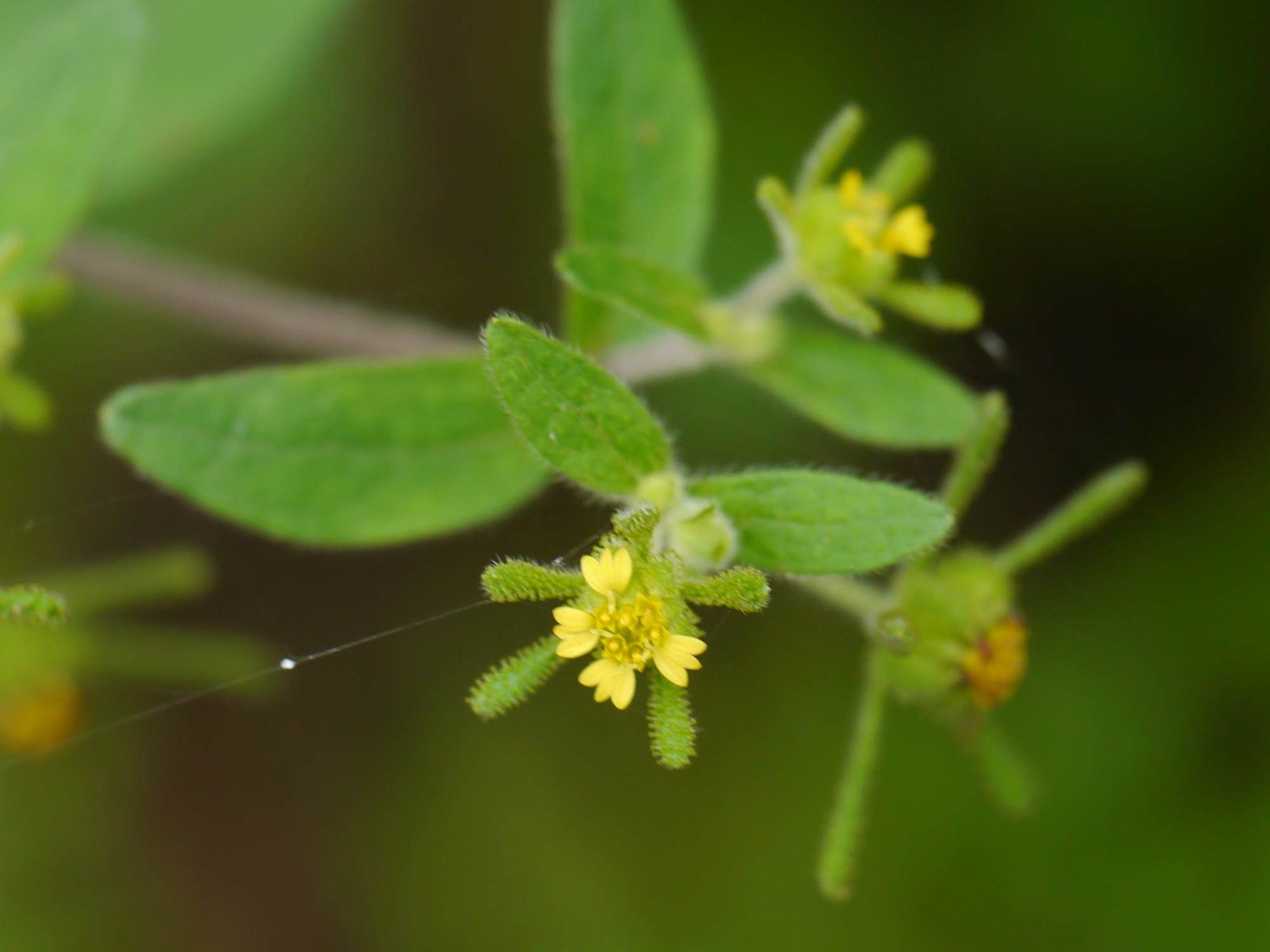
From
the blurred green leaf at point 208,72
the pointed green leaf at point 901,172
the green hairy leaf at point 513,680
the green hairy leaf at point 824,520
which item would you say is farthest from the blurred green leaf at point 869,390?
the blurred green leaf at point 208,72

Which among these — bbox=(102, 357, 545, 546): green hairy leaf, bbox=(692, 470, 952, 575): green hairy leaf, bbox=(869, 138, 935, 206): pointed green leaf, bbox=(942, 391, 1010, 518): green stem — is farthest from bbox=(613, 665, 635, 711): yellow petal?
bbox=(869, 138, 935, 206): pointed green leaf

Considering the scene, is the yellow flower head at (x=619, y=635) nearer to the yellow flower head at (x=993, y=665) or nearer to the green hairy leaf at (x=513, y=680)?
the green hairy leaf at (x=513, y=680)

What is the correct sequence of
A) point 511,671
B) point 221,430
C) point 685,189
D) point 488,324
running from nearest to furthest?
1. point 511,671
2. point 488,324
3. point 221,430
4. point 685,189

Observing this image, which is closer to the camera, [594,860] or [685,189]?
[685,189]

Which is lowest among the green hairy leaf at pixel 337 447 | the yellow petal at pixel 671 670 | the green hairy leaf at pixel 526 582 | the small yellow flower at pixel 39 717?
the small yellow flower at pixel 39 717

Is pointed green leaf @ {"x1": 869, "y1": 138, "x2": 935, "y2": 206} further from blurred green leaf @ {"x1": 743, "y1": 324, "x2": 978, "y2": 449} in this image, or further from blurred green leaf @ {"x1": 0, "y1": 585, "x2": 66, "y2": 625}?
blurred green leaf @ {"x1": 0, "y1": 585, "x2": 66, "y2": 625}

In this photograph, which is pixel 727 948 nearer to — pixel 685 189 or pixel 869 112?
pixel 685 189

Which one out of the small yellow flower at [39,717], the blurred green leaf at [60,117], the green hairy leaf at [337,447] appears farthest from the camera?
the small yellow flower at [39,717]

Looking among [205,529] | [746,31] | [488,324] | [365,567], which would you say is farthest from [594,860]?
[746,31]
